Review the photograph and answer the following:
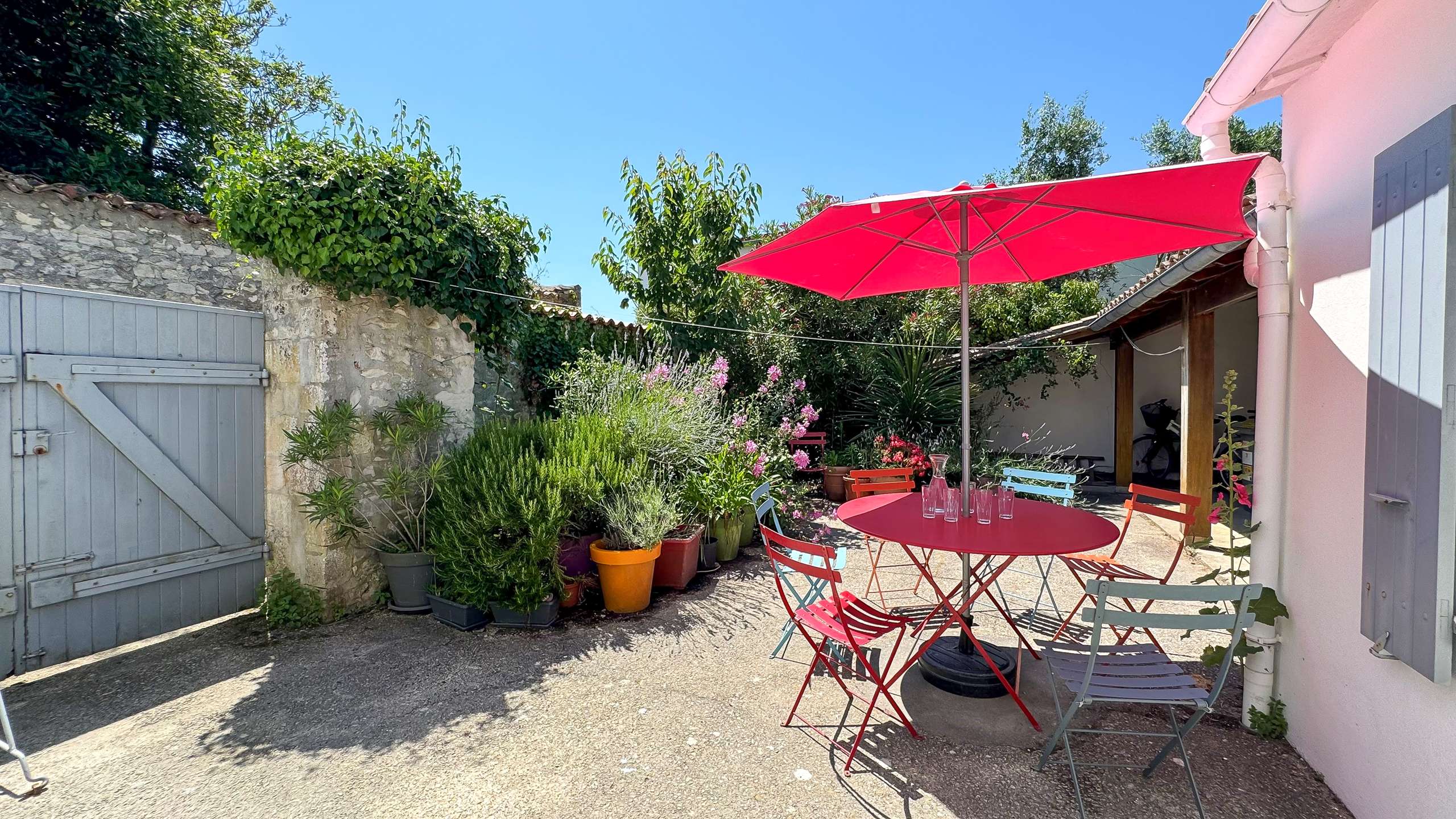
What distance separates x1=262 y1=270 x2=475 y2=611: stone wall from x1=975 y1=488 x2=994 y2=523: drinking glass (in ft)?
11.2

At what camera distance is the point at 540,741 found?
2449 mm

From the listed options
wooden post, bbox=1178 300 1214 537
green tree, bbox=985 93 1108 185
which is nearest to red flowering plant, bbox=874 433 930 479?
wooden post, bbox=1178 300 1214 537

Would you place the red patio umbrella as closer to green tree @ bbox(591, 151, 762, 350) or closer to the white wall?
Result: the white wall

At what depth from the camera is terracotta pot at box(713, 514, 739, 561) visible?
4.80m

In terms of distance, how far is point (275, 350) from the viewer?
3.77m

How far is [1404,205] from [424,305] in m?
4.41

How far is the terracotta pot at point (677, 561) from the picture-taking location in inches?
163

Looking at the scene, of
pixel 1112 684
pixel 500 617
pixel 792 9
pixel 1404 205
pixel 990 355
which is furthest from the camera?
pixel 990 355

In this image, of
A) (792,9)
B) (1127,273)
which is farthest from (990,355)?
(1127,273)

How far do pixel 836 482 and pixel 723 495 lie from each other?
296 centimetres

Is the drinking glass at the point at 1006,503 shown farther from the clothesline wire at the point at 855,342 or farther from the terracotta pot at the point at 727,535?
the clothesline wire at the point at 855,342

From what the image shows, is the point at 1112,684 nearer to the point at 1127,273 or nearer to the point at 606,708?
the point at 606,708

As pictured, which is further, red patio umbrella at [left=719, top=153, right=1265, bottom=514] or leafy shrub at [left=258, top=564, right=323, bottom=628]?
leafy shrub at [left=258, top=564, right=323, bottom=628]

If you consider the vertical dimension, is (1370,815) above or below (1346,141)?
below
